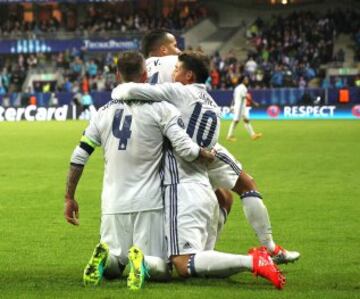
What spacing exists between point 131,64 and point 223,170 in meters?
1.24

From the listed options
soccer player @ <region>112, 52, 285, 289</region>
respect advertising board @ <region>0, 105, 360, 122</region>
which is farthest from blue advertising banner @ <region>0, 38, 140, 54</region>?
soccer player @ <region>112, 52, 285, 289</region>

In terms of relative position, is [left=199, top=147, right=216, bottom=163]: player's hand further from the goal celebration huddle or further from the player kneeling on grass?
the player kneeling on grass

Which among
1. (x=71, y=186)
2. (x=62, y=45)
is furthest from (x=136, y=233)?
(x=62, y=45)

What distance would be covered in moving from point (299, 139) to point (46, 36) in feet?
101

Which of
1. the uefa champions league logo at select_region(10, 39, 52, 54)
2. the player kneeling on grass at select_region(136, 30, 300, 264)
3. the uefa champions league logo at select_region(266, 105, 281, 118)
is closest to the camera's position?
the player kneeling on grass at select_region(136, 30, 300, 264)

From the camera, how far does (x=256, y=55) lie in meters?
49.9

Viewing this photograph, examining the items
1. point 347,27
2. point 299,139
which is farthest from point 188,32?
point 299,139

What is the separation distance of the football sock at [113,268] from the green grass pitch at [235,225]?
17 centimetres

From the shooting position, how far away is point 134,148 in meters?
7.60

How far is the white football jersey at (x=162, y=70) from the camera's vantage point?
28.3ft

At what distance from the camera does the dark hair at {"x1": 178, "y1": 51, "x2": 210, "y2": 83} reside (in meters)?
7.83

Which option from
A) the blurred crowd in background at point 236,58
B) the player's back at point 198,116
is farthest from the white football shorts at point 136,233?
the blurred crowd in background at point 236,58

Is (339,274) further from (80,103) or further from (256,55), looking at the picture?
(256,55)

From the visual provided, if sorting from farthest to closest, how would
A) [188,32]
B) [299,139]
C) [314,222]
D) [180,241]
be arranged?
[188,32] < [299,139] < [314,222] < [180,241]
